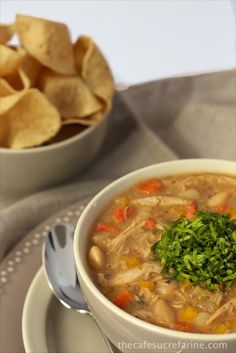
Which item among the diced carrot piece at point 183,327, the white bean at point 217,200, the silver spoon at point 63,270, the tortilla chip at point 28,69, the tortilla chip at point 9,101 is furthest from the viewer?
the tortilla chip at point 28,69

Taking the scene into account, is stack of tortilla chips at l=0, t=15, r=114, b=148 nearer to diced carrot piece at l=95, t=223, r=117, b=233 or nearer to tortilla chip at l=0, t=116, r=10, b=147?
tortilla chip at l=0, t=116, r=10, b=147

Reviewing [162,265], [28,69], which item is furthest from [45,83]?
[162,265]

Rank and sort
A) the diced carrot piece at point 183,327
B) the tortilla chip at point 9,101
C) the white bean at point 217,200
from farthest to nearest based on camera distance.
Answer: the tortilla chip at point 9,101 < the white bean at point 217,200 < the diced carrot piece at point 183,327

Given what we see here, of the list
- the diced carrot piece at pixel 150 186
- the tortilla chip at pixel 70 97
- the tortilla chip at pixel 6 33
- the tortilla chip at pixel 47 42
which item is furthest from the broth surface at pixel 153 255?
the tortilla chip at pixel 6 33

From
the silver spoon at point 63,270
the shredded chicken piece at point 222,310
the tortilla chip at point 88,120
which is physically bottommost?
the silver spoon at point 63,270

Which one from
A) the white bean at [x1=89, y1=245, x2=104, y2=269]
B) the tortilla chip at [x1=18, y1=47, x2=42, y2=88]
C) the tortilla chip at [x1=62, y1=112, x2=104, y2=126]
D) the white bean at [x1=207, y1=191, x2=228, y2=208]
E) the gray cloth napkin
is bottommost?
the gray cloth napkin

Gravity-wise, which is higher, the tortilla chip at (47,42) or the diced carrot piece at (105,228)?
the tortilla chip at (47,42)

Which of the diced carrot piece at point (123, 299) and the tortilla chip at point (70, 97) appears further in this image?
the tortilla chip at point (70, 97)

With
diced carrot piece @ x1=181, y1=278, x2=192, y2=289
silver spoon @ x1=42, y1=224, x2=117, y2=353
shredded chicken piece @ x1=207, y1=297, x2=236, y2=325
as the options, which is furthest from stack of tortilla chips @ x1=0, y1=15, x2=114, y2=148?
shredded chicken piece @ x1=207, y1=297, x2=236, y2=325

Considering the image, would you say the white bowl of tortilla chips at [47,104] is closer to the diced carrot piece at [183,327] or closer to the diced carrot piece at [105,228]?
the diced carrot piece at [105,228]
